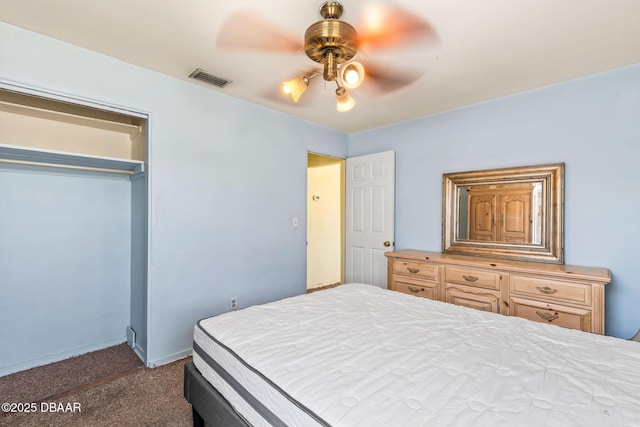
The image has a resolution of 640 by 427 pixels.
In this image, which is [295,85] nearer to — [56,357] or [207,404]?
[207,404]

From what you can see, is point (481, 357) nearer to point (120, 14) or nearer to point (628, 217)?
point (628, 217)

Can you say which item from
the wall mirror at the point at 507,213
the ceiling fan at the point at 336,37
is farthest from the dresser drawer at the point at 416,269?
the ceiling fan at the point at 336,37

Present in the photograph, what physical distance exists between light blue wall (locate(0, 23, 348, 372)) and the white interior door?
90 centimetres

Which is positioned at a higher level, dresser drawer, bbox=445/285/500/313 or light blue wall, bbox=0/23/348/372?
light blue wall, bbox=0/23/348/372

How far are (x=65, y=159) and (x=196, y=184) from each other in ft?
3.17

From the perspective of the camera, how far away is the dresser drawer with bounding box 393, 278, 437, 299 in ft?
9.70

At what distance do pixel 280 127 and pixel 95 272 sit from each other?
2305 mm

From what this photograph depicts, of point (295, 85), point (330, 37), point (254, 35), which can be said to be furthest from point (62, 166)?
point (330, 37)

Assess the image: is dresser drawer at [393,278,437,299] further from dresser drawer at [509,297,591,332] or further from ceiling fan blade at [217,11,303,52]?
ceiling fan blade at [217,11,303,52]

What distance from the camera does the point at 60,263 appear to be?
8.54 feet

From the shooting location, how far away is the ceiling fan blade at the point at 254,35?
179 centimetres

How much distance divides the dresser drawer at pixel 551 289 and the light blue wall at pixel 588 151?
1.40ft

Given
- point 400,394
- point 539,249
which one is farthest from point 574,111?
point 400,394

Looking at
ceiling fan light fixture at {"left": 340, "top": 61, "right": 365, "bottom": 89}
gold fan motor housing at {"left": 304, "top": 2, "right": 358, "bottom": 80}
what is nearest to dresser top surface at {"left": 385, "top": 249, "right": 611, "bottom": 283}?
ceiling fan light fixture at {"left": 340, "top": 61, "right": 365, "bottom": 89}
